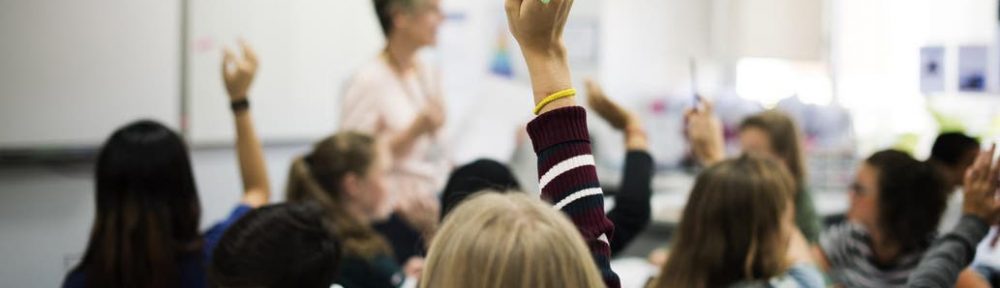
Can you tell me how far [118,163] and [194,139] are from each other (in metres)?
1.64

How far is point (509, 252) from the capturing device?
3.46 feet

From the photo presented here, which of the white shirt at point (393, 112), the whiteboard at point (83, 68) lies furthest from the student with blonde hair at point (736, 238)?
the whiteboard at point (83, 68)

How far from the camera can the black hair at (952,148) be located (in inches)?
121

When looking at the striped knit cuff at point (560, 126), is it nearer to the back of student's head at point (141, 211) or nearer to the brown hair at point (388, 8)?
the back of student's head at point (141, 211)

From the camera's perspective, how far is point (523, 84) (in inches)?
232

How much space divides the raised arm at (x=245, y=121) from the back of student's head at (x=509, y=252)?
1.63 metres

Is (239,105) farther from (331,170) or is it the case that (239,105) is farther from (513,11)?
(513,11)

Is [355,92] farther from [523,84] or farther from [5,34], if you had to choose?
[523,84]

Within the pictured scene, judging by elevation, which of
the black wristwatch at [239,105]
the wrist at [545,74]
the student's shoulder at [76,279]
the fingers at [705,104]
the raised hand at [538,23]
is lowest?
the student's shoulder at [76,279]

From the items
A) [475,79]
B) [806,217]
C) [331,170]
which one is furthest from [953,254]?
[475,79]

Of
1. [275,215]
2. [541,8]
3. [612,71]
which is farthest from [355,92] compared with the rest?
[612,71]

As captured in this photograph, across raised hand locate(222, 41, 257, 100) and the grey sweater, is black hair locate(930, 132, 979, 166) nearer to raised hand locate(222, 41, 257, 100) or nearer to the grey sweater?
the grey sweater

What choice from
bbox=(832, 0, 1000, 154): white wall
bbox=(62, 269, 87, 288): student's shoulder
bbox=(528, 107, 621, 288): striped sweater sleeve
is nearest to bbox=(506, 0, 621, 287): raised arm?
bbox=(528, 107, 621, 288): striped sweater sleeve

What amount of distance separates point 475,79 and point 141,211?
3.40 m
